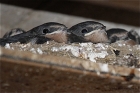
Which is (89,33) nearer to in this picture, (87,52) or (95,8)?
(87,52)

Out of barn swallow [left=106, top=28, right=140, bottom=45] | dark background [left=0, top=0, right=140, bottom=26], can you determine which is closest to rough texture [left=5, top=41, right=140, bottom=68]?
barn swallow [left=106, top=28, right=140, bottom=45]

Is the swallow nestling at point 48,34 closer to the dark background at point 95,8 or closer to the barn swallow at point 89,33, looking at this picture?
the barn swallow at point 89,33

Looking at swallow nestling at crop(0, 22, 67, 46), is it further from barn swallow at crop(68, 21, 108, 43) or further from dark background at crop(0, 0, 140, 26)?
dark background at crop(0, 0, 140, 26)

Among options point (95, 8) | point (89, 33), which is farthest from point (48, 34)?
point (95, 8)

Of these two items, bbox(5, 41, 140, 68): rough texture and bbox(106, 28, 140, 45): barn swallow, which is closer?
bbox(5, 41, 140, 68): rough texture

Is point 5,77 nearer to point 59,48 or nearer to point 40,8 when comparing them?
point 59,48

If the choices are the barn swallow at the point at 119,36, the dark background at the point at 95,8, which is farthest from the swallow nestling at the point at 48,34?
the dark background at the point at 95,8
